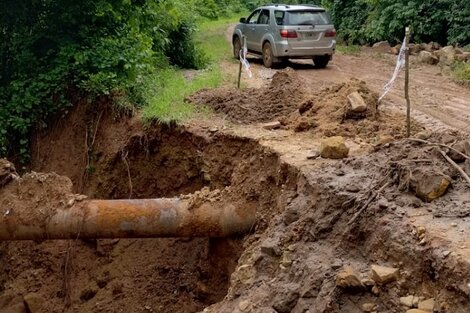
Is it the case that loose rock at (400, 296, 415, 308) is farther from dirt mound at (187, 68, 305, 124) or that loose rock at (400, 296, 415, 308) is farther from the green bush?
the green bush

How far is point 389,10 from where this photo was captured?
2261cm

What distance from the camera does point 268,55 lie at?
1802 centimetres

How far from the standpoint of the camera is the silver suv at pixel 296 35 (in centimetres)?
1722

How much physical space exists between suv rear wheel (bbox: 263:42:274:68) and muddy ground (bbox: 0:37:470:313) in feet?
12.1

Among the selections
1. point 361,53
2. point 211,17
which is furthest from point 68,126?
point 211,17

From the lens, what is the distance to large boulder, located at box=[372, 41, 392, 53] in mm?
22291

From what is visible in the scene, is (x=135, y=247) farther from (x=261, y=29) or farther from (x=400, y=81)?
(x=261, y=29)

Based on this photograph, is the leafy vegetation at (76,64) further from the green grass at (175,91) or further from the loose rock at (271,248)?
the loose rock at (271,248)

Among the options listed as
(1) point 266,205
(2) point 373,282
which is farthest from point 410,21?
(2) point 373,282

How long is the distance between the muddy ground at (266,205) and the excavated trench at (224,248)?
0.05 feet

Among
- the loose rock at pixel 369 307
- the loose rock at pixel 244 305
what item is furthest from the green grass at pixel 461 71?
the loose rock at pixel 369 307

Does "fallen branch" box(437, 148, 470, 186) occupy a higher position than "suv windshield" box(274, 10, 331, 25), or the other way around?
"suv windshield" box(274, 10, 331, 25)

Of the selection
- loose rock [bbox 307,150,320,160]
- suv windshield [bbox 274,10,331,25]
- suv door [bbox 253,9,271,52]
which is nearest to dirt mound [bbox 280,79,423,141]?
loose rock [bbox 307,150,320,160]

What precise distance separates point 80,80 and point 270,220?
5291mm
